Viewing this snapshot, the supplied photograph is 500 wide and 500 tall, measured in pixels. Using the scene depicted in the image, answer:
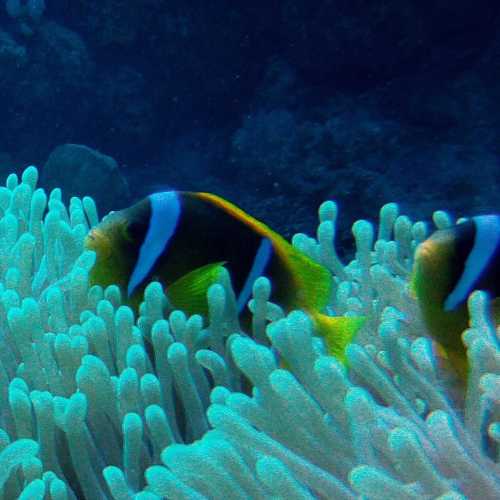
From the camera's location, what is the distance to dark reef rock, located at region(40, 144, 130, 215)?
7.01 meters

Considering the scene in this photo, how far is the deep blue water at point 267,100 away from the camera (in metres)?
6.88

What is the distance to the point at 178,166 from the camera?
9.05 m

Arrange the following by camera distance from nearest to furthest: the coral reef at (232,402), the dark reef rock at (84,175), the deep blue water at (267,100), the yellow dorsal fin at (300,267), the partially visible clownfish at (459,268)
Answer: the coral reef at (232,402) < the partially visible clownfish at (459,268) < the yellow dorsal fin at (300,267) < the deep blue water at (267,100) < the dark reef rock at (84,175)

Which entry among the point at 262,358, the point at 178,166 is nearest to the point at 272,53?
the point at 178,166

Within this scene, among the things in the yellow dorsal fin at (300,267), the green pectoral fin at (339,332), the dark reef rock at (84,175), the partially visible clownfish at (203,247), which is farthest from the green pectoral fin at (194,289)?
the dark reef rock at (84,175)

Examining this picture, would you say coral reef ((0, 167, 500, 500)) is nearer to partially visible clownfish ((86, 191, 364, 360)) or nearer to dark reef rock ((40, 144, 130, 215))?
partially visible clownfish ((86, 191, 364, 360))

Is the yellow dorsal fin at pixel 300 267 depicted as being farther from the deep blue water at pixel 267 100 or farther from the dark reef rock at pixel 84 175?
the dark reef rock at pixel 84 175

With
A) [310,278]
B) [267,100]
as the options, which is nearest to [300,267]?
[310,278]

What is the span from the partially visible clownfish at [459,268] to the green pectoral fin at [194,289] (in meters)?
0.44

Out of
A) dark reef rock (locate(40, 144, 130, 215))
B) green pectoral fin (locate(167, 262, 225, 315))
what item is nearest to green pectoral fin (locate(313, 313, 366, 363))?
green pectoral fin (locate(167, 262, 225, 315))

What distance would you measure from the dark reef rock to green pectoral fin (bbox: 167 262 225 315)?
18.8ft

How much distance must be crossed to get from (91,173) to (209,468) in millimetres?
6373

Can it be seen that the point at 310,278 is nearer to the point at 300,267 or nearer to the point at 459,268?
the point at 300,267

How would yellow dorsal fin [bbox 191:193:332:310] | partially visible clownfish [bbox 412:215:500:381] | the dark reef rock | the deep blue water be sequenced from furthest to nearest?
1. the dark reef rock
2. the deep blue water
3. yellow dorsal fin [bbox 191:193:332:310]
4. partially visible clownfish [bbox 412:215:500:381]
